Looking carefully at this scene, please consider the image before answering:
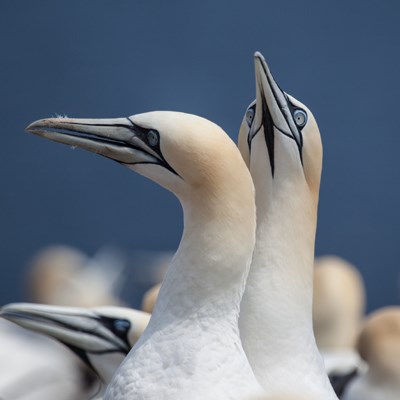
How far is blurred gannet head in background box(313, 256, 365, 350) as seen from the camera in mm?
7703

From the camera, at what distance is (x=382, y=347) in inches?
240

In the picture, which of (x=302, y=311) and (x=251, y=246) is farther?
(x=302, y=311)

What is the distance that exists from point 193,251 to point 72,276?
5679 millimetres

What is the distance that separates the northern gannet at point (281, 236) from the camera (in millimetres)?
3961

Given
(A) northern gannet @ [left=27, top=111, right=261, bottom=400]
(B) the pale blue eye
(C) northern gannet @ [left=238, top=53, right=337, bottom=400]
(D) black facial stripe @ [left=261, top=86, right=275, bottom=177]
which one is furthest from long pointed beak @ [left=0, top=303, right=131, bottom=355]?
(B) the pale blue eye

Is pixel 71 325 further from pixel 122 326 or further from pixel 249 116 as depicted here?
pixel 249 116

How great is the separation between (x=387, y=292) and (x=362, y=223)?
617 mm

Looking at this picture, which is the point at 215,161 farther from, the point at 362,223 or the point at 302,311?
the point at 362,223

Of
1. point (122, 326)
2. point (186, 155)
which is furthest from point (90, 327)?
point (186, 155)

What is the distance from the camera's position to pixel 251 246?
140 inches

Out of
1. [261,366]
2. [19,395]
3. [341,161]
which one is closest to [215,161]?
[261,366]

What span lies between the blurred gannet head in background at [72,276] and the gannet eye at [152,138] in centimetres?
496

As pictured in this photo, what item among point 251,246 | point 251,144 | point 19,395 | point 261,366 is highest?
point 251,144

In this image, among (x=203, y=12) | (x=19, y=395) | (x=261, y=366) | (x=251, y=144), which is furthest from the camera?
(x=203, y=12)
